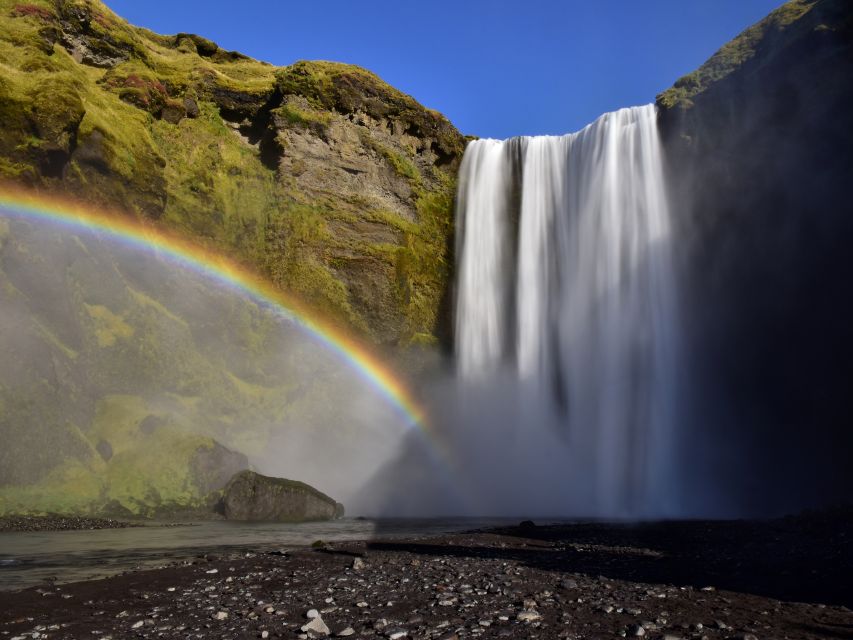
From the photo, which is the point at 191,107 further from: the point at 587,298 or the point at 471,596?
the point at 471,596

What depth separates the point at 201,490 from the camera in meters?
29.8

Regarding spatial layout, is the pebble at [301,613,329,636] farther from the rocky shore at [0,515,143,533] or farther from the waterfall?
the waterfall

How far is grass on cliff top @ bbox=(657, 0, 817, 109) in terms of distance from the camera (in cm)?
3694

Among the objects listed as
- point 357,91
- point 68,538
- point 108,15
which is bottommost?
point 68,538

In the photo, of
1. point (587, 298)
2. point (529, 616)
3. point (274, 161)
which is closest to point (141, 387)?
point (274, 161)

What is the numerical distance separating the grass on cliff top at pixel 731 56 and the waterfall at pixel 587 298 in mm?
2794

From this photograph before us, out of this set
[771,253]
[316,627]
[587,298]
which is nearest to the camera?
[316,627]

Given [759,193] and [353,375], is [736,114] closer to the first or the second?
[759,193]

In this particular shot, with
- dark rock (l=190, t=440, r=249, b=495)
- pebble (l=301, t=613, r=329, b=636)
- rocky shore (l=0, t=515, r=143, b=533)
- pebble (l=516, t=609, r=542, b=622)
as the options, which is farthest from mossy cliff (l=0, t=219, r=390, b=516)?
pebble (l=516, t=609, r=542, b=622)

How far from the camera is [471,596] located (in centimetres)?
915

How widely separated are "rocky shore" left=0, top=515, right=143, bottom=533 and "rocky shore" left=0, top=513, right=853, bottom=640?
12610 mm

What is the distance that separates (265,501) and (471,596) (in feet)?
69.7

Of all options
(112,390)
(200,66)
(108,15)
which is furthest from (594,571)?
(108,15)

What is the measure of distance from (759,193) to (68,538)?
4045 cm
